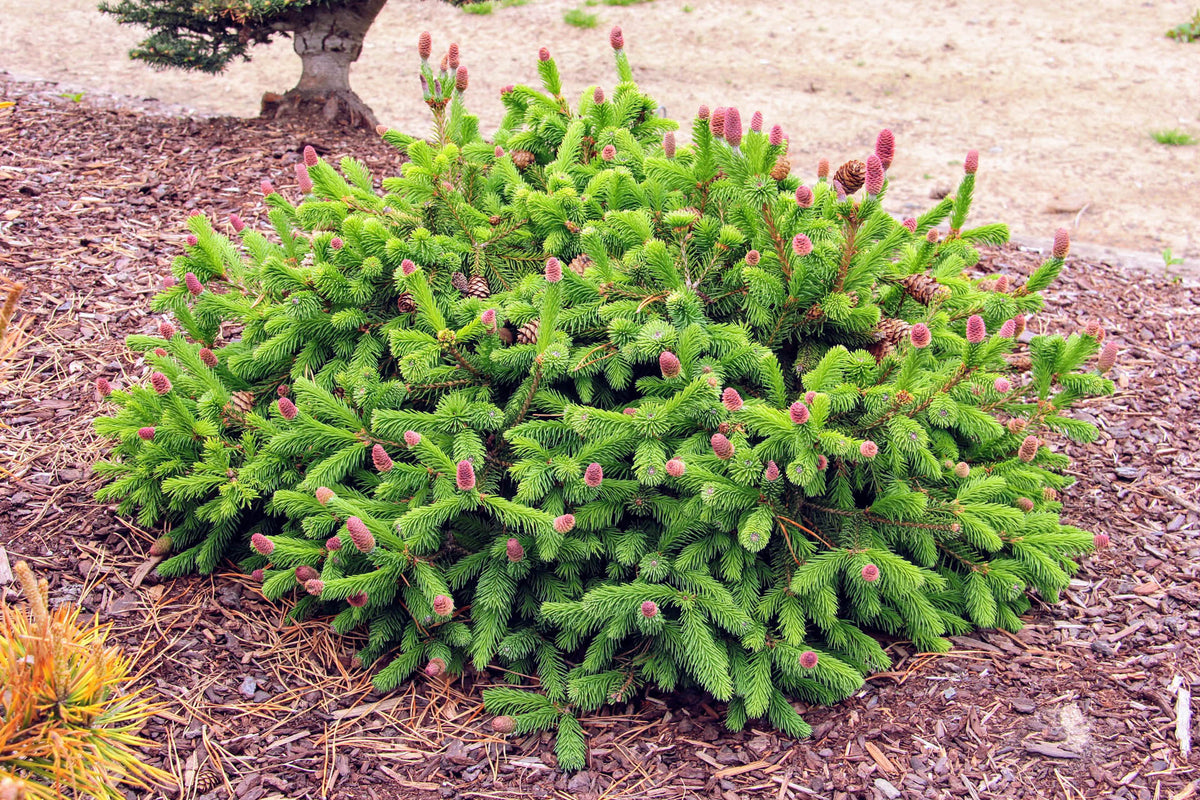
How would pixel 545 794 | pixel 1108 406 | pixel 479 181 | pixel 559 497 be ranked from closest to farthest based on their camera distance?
pixel 545 794 → pixel 559 497 → pixel 479 181 → pixel 1108 406

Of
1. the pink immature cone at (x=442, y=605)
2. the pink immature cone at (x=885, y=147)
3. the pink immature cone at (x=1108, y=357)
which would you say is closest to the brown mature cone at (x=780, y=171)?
the pink immature cone at (x=885, y=147)

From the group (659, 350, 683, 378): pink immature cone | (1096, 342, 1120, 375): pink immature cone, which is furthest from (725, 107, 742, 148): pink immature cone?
(1096, 342, 1120, 375): pink immature cone

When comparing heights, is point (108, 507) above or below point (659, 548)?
below

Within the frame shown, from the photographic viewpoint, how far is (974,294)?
111 inches

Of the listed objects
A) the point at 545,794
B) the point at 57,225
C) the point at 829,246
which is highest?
the point at 829,246

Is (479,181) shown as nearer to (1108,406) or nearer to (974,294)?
(974,294)

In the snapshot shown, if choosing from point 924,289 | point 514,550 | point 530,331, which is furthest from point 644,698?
point 924,289

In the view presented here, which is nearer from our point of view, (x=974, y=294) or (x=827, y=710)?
(x=827, y=710)

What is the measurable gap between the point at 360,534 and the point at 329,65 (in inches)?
178

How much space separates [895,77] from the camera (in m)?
8.53

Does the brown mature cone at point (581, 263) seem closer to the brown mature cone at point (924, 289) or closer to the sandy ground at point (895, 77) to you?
the brown mature cone at point (924, 289)

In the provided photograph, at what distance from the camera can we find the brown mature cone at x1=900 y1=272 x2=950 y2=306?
2.59 m

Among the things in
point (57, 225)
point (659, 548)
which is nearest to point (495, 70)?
point (57, 225)

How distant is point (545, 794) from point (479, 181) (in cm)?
196
